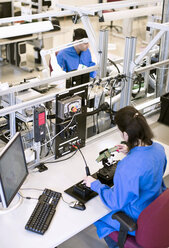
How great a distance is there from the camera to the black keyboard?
6.05ft

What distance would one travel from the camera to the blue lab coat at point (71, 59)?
12.1ft

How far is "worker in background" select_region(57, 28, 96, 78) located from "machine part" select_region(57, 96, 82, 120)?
4.37 feet

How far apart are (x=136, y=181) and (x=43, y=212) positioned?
1.80ft

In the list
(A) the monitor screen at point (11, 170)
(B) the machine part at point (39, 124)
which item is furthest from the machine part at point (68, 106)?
(A) the monitor screen at point (11, 170)

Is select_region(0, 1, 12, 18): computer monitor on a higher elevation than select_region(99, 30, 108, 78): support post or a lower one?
higher

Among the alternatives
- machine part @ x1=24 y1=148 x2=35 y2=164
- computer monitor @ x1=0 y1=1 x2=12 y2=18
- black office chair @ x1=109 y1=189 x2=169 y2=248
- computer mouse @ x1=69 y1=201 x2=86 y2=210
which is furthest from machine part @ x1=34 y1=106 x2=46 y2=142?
computer monitor @ x1=0 y1=1 x2=12 y2=18

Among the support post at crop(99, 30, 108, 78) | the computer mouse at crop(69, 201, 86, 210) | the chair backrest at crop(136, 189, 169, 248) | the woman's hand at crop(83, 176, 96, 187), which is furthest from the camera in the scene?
the support post at crop(99, 30, 108, 78)

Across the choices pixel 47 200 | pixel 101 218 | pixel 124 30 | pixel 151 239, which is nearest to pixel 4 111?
pixel 47 200

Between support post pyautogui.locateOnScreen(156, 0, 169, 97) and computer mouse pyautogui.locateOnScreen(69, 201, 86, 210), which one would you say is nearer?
computer mouse pyautogui.locateOnScreen(69, 201, 86, 210)

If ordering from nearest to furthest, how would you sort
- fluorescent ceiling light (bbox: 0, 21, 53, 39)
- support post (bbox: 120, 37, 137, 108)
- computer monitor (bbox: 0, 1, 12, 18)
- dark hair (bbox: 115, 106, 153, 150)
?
dark hair (bbox: 115, 106, 153, 150) < fluorescent ceiling light (bbox: 0, 21, 53, 39) < support post (bbox: 120, 37, 137, 108) < computer monitor (bbox: 0, 1, 12, 18)

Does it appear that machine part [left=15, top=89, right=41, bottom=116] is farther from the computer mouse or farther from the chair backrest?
the chair backrest

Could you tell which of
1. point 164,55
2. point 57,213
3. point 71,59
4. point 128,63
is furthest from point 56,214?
point 164,55

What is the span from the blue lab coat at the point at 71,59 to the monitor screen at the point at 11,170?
1.82 meters

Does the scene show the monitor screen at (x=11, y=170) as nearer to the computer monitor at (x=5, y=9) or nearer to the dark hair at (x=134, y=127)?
the dark hair at (x=134, y=127)
